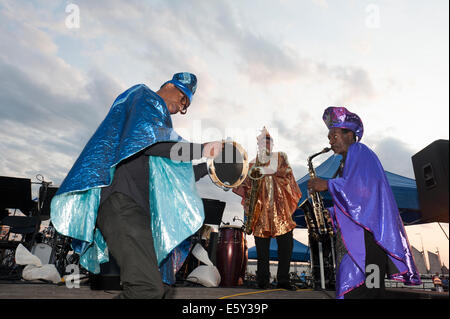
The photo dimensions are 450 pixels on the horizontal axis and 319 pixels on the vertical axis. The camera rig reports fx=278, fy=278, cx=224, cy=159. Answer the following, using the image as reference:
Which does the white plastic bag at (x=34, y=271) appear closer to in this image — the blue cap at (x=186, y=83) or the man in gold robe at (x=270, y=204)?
the man in gold robe at (x=270, y=204)

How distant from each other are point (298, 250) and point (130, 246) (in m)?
18.7

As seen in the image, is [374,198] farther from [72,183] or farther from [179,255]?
[72,183]

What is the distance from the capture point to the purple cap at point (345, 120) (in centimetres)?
310

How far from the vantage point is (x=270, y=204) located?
17.0 feet

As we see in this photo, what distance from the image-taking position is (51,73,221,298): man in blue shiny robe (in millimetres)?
1623

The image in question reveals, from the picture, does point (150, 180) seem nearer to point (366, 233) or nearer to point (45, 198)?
point (366, 233)

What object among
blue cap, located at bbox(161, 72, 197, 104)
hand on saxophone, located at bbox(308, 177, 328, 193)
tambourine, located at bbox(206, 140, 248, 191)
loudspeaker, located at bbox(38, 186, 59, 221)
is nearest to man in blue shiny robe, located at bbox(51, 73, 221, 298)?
tambourine, located at bbox(206, 140, 248, 191)

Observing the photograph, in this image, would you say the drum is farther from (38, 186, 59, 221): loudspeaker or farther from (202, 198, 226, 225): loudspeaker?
(38, 186, 59, 221): loudspeaker

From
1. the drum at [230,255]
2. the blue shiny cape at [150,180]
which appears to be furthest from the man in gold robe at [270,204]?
the blue shiny cape at [150,180]

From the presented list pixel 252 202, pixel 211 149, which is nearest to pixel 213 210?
pixel 252 202

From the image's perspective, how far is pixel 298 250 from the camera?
731 inches

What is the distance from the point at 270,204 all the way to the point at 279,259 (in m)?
0.97

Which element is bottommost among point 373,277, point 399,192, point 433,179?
point 373,277

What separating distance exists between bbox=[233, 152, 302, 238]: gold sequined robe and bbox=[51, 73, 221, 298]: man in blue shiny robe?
3087 mm
